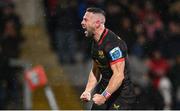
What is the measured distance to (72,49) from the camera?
1380 cm

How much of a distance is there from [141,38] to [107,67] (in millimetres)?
5617

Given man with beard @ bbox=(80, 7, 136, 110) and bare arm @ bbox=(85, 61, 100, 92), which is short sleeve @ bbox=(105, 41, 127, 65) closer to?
man with beard @ bbox=(80, 7, 136, 110)

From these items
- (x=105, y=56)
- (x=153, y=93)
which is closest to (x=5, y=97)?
(x=153, y=93)

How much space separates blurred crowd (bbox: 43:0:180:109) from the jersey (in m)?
4.75

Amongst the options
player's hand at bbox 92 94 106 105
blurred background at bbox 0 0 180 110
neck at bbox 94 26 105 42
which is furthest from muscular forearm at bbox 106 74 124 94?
blurred background at bbox 0 0 180 110

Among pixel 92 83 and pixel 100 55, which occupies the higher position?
pixel 100 55

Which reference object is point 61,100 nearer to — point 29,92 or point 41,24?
point 29,92

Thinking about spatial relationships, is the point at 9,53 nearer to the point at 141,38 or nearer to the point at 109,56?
the point at 141,38

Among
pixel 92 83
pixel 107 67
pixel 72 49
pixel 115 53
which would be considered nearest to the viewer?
pixel 115 53

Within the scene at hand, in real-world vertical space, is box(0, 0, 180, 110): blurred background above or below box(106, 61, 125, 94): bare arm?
below

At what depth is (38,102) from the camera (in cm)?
1347

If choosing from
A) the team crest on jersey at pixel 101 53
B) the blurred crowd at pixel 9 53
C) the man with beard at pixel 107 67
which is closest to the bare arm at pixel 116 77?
the man with beard at pixel 107 67

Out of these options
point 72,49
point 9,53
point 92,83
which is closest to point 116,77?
point 92,83

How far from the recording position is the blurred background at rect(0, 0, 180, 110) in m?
13.2
